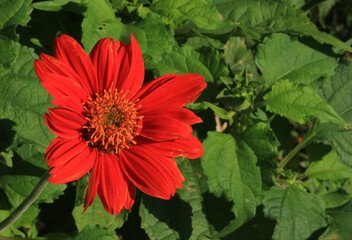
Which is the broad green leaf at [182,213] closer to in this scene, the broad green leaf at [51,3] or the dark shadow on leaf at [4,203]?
the dark shadow on leaf at [4,203]

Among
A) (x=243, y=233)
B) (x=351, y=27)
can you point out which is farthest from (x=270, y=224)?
(x=351, y=27)

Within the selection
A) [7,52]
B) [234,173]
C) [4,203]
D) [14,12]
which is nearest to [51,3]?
[14,12]

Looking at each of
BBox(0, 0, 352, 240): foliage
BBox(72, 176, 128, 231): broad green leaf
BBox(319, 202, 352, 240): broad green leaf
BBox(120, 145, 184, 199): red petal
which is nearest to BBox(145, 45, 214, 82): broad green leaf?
BBox(0, 0, 352, 240): foliage

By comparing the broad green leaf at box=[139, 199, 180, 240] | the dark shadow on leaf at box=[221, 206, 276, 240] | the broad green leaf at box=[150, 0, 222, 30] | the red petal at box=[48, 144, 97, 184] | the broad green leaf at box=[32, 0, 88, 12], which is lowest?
the dark shadow on leaf at box=[221, 206, 276, 240]

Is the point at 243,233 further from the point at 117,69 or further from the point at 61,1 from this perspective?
the point at 61,1

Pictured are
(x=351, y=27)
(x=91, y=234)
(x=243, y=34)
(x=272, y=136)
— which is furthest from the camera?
(x=351, y=27)

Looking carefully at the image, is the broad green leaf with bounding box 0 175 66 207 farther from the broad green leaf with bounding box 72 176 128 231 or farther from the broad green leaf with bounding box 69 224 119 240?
the broad green leaf with bounding box 69 224 119 240

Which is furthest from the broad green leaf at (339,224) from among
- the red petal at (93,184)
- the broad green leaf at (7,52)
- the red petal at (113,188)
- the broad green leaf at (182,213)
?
the broad green leaf at (7,52)
